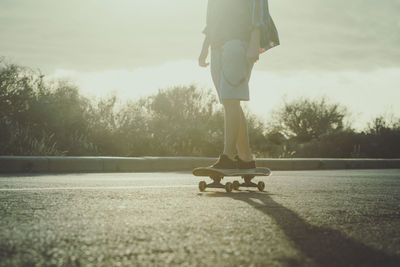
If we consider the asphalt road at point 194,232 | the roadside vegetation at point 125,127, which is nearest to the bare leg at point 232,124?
the asphalt road at point 194,232

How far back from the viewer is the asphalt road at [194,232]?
4.83ft

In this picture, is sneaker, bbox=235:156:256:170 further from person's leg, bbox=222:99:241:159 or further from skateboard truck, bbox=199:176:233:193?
skateboard truck, bbox=199:176:233:193

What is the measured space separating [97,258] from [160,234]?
434 mm

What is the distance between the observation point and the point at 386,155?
18750 millimetres

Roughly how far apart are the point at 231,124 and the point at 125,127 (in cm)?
985

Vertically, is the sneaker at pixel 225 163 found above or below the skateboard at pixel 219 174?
above

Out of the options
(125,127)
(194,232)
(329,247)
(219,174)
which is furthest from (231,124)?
(125,127)

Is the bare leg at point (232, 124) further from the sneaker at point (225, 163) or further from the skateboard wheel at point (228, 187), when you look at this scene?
the skateboard wheel at point (228, 187)

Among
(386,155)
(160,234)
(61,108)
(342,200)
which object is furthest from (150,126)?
(160,234)

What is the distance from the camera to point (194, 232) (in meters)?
1.91

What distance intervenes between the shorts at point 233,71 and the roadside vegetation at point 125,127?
7010 millimetres

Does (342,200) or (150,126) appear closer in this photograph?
(342,200)

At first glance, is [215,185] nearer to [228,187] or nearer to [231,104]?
[228,187]

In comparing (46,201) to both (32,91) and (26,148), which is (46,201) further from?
(32,91)
